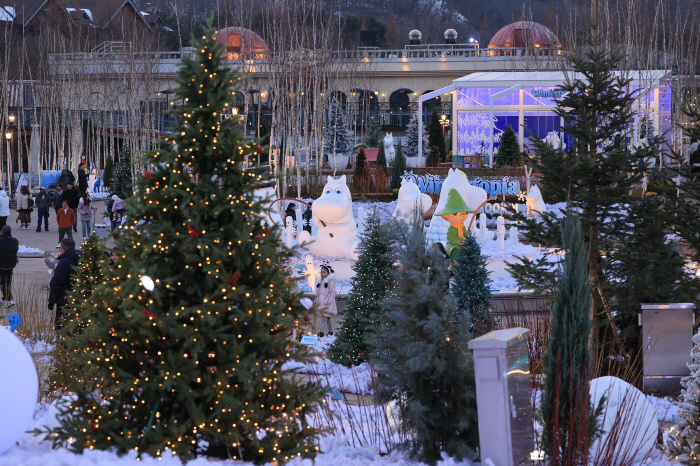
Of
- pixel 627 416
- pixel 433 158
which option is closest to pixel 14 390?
pixel 627 416

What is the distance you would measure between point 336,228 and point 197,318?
9447 mm

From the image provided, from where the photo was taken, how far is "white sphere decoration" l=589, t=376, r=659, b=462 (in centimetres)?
598

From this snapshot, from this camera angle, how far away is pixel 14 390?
16.6ft

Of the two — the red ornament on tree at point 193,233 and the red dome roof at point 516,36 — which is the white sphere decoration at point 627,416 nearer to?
the red ornament on tree at point 193,233

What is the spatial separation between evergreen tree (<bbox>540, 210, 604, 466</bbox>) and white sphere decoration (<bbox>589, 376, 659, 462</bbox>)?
0.55 m

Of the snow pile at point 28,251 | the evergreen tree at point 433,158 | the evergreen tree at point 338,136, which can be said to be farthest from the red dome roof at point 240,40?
the evergreen tree at point 433,158

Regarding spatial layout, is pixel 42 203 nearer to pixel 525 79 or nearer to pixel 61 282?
pixel 61 282

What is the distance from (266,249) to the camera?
16.6 ft

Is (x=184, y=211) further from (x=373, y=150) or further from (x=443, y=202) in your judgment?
(x=373, y=150)

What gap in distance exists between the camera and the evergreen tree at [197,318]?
4.88 m

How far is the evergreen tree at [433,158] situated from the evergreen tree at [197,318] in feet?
83.9

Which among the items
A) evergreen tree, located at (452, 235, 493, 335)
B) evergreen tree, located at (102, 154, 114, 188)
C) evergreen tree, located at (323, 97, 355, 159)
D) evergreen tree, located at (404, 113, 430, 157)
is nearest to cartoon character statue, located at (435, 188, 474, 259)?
evergreen tree, located at (452, 235, 493, 335)

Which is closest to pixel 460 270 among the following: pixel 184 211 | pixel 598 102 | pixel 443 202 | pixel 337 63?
pixel 598 102

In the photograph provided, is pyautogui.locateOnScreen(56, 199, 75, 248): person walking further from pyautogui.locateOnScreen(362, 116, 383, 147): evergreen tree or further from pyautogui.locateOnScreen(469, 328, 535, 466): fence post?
pyautogui.locateOnScreen(362, 116, 383, 147): evergreen tree
